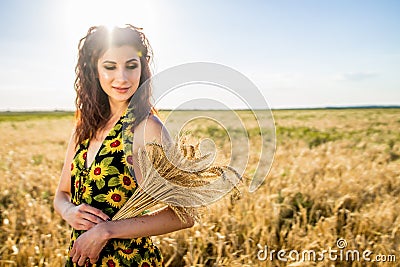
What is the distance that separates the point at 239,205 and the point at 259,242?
0.70 m

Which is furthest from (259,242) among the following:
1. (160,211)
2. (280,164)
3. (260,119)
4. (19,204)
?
(280,164)

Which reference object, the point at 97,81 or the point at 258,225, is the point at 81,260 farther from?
the point at 258,225

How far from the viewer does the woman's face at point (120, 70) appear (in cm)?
173

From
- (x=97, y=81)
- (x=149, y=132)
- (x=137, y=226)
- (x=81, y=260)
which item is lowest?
(x=81, y=260)

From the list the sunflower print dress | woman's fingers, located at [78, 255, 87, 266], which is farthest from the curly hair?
woman's fingers, located at [78, 255, 87, 266]

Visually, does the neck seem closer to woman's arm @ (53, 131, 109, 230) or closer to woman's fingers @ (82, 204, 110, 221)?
woman's arm @ (53, 131, 109, 230)

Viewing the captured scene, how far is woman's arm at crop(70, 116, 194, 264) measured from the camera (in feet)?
5.25

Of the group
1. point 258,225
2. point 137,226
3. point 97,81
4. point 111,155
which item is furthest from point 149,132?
point 258,225

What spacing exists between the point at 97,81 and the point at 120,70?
0.26m

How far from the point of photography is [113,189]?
5.73 feet

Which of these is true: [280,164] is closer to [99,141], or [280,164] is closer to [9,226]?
[9,226]

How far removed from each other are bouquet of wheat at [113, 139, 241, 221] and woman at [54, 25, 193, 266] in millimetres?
107

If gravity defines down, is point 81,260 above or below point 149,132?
below

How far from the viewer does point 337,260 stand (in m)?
3.04
